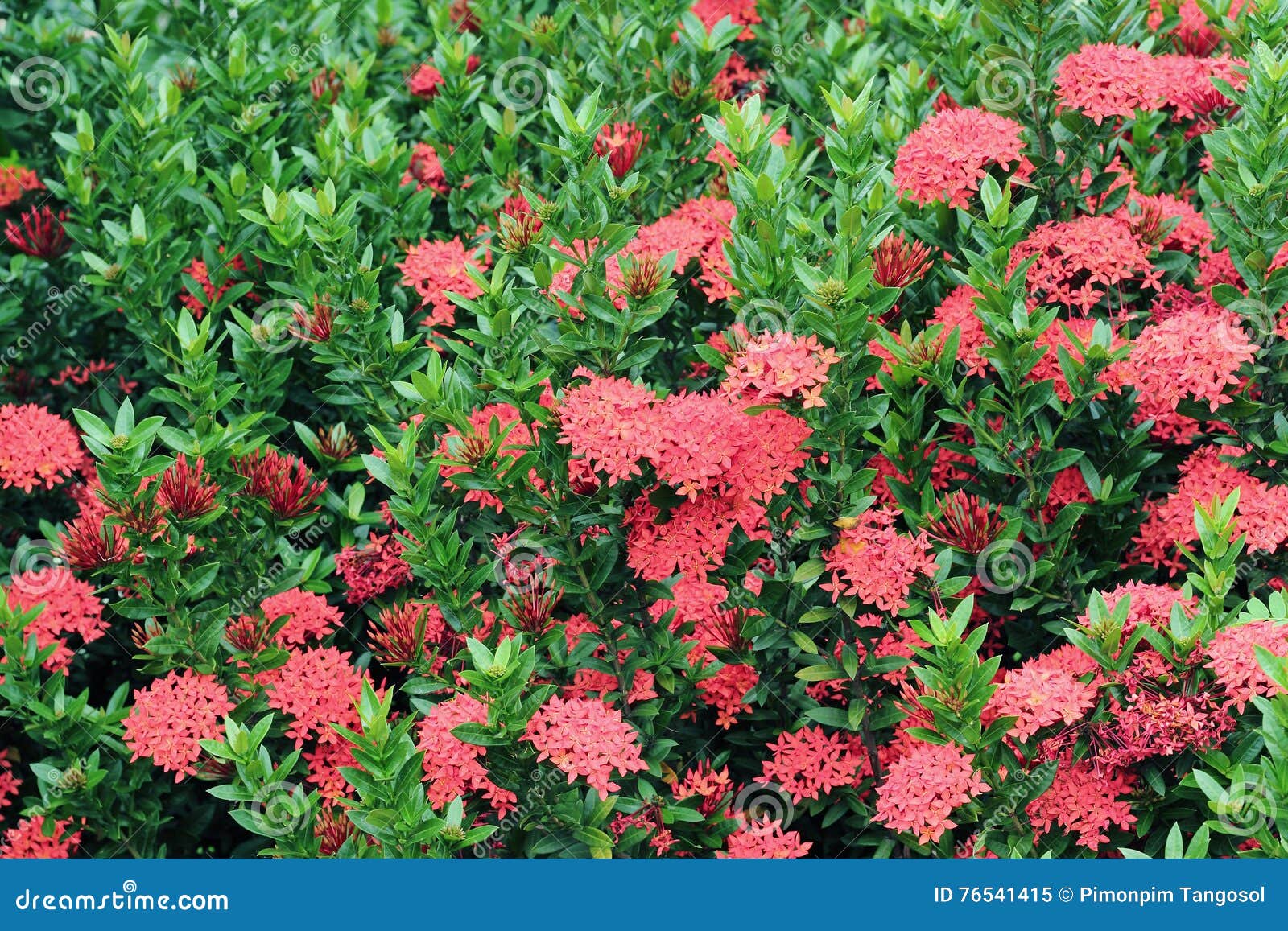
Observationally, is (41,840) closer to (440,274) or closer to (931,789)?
(440,274)

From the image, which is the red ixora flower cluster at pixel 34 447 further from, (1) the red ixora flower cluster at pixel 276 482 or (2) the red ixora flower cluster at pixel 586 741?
(2) the red ixora flower cluster at pixel 586 741

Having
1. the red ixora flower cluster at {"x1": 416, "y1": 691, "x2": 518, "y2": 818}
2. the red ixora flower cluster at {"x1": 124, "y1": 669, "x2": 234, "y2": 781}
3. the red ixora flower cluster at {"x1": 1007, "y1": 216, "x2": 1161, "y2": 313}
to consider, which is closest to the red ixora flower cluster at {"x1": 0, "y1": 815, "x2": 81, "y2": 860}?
the red ixora flower cluster at {"x1": 124, "y1": 669, "x2": 234, "y2": 781}

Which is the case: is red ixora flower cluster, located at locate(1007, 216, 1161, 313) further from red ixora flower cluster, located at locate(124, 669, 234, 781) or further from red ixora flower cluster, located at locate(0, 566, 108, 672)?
red ixora flower cluster, located at locate(0, 566, 108, 672)

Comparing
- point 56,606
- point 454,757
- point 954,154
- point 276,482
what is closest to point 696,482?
point 454,757

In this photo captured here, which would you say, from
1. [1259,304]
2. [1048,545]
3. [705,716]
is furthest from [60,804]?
[1259,304]

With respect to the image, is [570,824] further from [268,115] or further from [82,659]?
[268,115]

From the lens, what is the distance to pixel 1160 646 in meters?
3.56

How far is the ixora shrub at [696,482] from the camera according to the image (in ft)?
11.8

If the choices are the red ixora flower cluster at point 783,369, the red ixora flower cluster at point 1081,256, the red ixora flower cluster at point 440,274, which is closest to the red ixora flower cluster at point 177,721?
the red ixora flower cluster at point 440,274

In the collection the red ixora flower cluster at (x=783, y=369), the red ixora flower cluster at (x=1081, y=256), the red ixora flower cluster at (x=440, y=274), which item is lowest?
the red ixora flower cluster at (x=440, y=274)

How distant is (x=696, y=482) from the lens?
11.6 feet

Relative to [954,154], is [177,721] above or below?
below

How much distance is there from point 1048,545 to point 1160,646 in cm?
51

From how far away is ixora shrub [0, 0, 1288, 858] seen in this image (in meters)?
3.58
